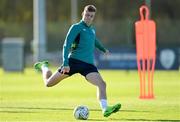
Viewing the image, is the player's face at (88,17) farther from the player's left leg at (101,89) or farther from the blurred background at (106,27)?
the blurred background at (106,27)

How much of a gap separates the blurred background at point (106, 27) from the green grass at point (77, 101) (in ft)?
20.9

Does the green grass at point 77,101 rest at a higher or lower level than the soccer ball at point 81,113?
lower

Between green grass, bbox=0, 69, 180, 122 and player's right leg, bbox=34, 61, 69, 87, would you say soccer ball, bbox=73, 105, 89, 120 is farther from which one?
player's right leg, bbox=34, 61, 69, 87

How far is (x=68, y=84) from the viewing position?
31172mm

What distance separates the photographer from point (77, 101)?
21250mm

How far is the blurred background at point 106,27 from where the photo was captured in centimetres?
4016

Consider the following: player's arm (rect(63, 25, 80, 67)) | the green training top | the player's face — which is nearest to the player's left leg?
the green training top

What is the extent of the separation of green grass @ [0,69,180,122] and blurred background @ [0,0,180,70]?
6.38 meters

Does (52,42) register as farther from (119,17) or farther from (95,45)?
(95,45)

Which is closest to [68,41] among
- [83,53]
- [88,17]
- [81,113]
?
[83,53]

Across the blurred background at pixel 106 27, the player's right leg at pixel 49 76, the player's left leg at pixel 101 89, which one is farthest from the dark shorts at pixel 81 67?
the blurred background at pixel 106 27

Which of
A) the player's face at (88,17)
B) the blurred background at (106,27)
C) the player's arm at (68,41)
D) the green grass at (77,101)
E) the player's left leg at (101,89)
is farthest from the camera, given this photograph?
the blurred background at (106,27)

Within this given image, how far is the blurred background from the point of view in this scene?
40.2m

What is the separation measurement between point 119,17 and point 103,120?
58218 millimetres
